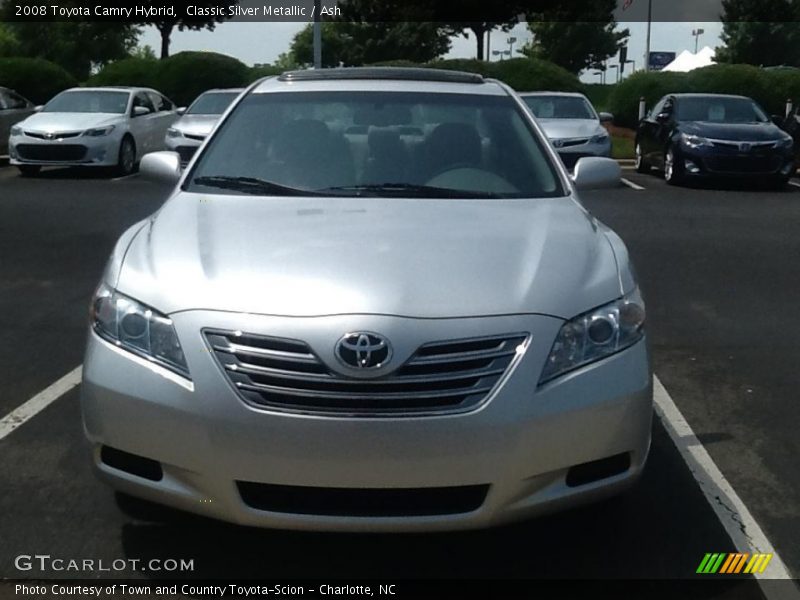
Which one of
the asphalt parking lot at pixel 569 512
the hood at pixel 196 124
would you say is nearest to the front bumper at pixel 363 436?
the asphalt parking lot at pixel 569 512

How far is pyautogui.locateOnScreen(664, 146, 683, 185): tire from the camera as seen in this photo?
17156 mm

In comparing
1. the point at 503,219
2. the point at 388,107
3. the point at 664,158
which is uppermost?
the point at 388,107

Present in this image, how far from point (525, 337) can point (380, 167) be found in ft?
5.49

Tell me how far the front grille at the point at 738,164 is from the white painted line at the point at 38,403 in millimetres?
12292

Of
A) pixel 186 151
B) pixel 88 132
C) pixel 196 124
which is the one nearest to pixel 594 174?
pixel 186 151

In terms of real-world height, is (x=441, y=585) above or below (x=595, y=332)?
below

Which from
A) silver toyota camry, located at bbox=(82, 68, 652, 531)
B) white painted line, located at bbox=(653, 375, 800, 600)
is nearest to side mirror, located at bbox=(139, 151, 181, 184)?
silver toyota camry, located at bbox=(82, 68, 652, 531)

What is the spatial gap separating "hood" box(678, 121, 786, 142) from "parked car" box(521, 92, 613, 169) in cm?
128

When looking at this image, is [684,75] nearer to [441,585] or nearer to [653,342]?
[653,342]

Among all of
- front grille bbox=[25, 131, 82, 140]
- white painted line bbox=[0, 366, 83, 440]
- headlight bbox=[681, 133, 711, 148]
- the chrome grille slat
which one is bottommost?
white painted line bbox=[0, 366, 83, 440]

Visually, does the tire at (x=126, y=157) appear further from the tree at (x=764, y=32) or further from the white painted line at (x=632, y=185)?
the tree at (x=764, y=32)

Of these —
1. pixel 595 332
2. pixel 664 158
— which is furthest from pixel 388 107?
pixel 664 158

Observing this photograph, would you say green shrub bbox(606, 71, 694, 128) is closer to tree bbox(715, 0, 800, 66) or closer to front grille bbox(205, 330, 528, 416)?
front grille bbox(205, 330, 528, 416)

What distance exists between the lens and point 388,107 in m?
5.20
